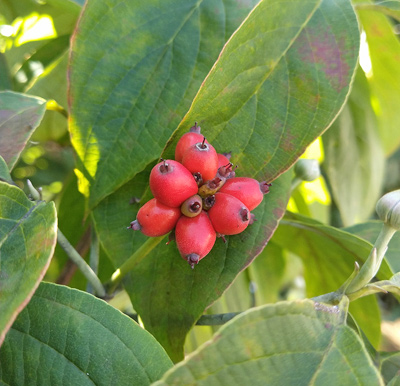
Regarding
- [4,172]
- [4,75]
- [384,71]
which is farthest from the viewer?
[384,71]

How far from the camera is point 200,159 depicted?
42 centimetres

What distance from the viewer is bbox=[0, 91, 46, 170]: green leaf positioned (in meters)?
0.51

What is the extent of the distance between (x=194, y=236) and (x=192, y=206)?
1.0 inches

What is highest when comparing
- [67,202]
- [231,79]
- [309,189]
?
[231,79]

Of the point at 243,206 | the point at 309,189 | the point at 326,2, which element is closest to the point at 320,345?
the point at 243,206

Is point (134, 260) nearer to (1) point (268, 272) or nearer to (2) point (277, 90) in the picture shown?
(2) point (277, 90)

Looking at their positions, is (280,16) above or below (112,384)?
above

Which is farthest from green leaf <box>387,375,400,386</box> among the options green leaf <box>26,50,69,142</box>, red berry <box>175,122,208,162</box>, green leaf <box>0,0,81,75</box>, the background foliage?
green leaf <box>0,0,81,75</box>

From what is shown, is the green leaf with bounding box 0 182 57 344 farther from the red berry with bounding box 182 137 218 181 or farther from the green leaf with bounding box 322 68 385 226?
the green leaf with bounding box 322 68 385 226

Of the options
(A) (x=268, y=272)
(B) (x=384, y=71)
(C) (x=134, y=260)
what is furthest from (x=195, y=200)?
(B) (x=384, y=71)

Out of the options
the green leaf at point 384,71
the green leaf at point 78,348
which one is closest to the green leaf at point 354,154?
the green leaf at point 384,71

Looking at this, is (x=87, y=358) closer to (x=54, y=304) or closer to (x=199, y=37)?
(x=54, y=304)

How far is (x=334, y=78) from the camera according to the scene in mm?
510

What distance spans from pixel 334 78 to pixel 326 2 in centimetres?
9
